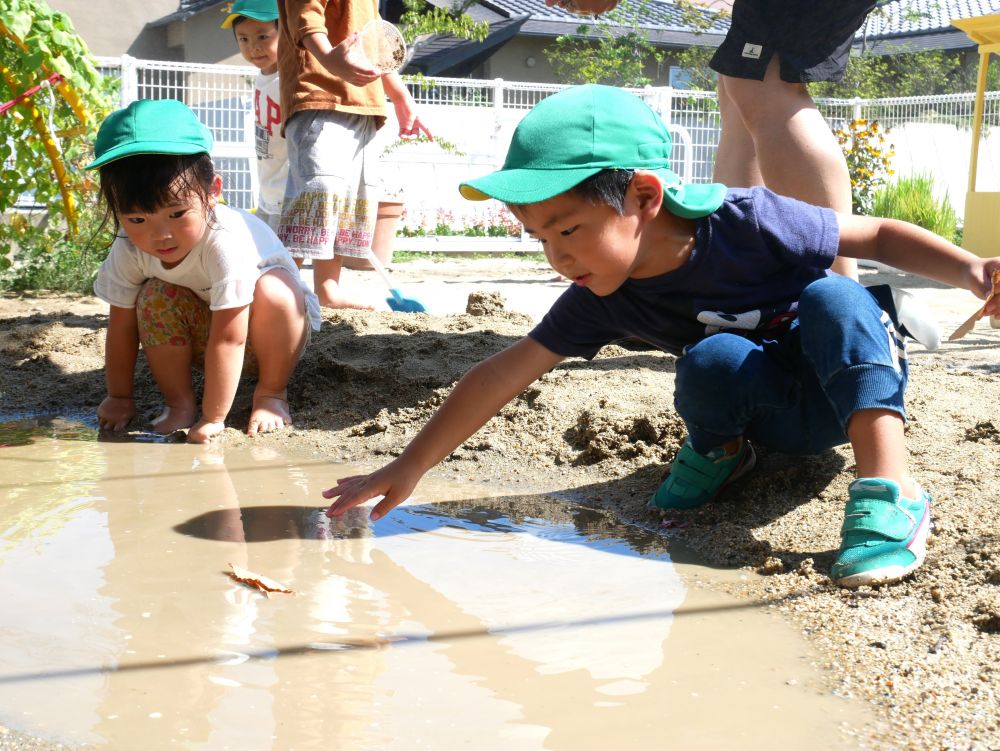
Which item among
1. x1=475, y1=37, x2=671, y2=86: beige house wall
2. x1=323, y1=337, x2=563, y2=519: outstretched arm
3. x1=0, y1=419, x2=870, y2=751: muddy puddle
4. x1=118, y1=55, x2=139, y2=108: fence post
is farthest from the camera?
x1=475, y1=37, x2=671, y2=86: beige house wall

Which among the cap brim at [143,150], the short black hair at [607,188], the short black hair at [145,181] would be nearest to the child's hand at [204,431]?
the short black hair at [145,181]

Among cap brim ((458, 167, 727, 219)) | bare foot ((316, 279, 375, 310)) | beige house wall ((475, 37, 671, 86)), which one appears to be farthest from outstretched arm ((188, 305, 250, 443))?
beige house wall ((475, 37, 671, 86))

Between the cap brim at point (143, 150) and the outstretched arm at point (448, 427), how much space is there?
3.74 ft

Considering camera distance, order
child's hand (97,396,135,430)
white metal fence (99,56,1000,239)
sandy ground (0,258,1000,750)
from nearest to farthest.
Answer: sandy ground (0,258,1000,750)
child's hand (97,396,135,430)
white metal fence (99,56,1000,239)

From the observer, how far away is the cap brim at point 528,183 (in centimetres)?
180

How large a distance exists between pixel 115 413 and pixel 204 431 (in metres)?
0.39

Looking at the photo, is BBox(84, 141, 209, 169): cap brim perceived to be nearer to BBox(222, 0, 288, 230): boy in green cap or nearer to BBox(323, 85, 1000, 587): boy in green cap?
BBox(323, 85, 1000, 587): boy in green cap

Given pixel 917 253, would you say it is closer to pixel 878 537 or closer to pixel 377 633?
pixel 878 537

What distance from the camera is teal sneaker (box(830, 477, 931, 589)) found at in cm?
183

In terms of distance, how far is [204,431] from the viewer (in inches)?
119

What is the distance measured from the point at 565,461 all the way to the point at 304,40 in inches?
73.3

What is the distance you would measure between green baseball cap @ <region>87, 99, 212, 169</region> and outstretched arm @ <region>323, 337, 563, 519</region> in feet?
3.81

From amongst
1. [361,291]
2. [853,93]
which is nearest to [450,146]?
[361,291]

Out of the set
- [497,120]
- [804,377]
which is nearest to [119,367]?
[804,377]
